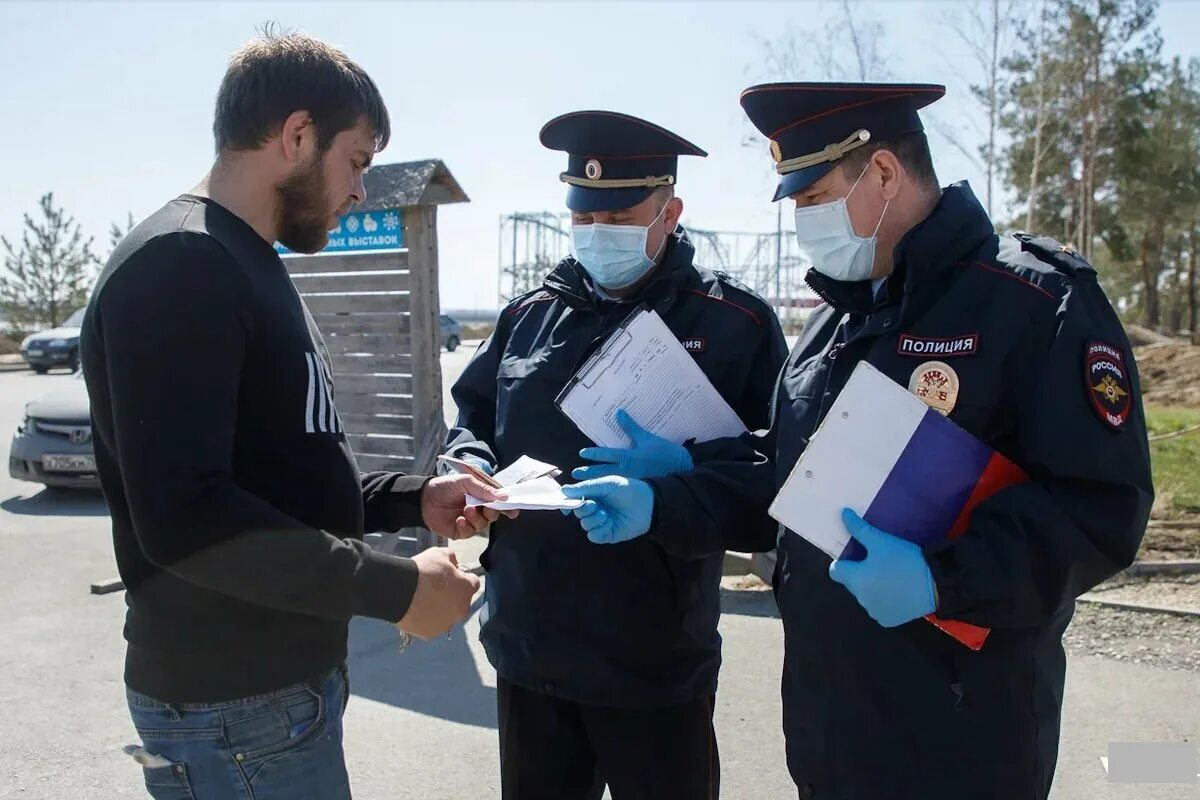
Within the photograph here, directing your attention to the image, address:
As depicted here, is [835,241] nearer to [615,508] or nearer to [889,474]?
[889,474]

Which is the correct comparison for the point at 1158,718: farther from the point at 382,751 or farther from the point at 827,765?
the point at 382,751

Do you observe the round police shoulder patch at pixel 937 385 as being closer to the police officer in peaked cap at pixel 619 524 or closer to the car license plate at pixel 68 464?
the police officer in peaked cap at pixel 619 524

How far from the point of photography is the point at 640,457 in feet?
7.68

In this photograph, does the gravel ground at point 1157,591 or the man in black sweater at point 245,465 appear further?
the gravel ground at point 1157,591

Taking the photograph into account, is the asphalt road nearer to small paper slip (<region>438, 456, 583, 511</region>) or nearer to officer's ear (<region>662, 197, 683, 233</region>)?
small paper slip (<region>438, 456, 583, 511</region>)

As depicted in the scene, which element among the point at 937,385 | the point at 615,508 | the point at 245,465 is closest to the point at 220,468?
the point at 245,465

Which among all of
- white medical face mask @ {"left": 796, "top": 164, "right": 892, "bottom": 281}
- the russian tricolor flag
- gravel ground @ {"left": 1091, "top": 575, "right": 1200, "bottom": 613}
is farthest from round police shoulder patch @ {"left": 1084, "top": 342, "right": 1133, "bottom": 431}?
gravel ground @ {"left": 1091, "top": 575, "right": 1200, "bottom": 613}

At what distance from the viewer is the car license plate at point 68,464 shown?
835cm

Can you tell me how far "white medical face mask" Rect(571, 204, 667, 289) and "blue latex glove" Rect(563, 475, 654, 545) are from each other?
0.74m

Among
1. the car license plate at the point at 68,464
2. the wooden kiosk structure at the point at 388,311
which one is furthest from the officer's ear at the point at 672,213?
the car license plate at the point at 68,464

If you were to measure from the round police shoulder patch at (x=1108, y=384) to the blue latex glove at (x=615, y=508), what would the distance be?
3.10 feet

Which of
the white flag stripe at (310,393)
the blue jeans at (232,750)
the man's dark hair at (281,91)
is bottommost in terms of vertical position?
the blue jeans at (232,750)

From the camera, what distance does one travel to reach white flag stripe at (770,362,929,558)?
1.64m

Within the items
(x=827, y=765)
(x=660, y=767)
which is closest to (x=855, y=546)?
(x=827, y=765)
